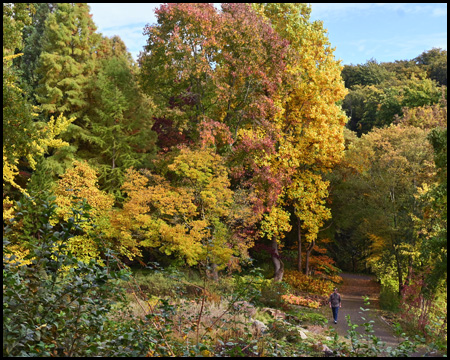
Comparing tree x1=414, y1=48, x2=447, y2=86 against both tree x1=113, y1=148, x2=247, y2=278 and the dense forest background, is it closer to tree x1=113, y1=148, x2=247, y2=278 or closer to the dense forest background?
the dense forest background

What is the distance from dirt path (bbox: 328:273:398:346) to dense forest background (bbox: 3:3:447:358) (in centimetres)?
126

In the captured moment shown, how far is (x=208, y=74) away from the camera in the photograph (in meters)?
14.7

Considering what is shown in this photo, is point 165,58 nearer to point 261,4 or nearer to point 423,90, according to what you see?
point 261,4

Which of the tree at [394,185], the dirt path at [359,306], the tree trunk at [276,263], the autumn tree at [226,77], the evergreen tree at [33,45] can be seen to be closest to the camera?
the dirt path at [359,306]

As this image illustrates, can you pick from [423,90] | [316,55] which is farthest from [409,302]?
[423,90]

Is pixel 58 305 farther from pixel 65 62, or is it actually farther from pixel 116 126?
pixel 65 62

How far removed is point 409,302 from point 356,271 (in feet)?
39.5

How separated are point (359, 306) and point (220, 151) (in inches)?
305

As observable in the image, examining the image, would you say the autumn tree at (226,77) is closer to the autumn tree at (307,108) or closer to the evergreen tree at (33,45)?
the autumn tree at (307,108)

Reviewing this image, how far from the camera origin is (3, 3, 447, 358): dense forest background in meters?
13.0

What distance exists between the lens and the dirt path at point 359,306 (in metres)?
11.9

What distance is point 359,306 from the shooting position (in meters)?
16.2

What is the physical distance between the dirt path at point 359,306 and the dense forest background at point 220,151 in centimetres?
126

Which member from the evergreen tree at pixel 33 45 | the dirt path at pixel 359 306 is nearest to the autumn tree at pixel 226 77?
the dirt path at pixel 359 306
